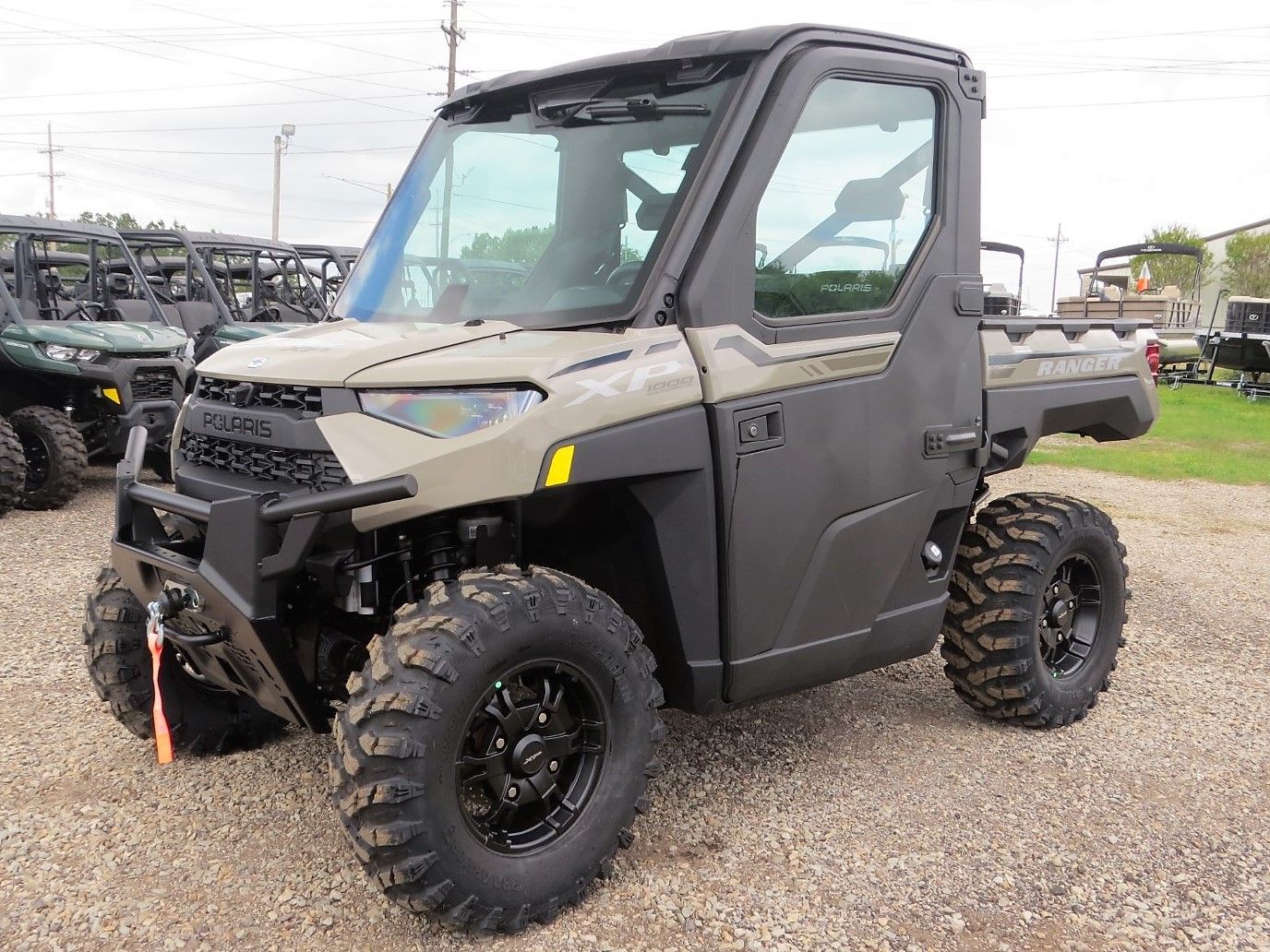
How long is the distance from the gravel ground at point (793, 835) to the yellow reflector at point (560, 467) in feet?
3.97

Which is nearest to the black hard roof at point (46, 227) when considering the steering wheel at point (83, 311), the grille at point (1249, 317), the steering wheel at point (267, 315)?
the steering wheel at point (83, 311)

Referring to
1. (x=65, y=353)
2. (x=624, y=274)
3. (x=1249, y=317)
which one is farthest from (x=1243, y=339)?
(x=624, y=274)

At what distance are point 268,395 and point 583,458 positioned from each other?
923mm

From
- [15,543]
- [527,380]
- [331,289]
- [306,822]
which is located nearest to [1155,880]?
[527,380]

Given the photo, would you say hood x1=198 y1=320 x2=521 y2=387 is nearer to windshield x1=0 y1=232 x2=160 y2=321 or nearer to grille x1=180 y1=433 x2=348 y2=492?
grille x1=180 y1=433 x2=348 y2=492

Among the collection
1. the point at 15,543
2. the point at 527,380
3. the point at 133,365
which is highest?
the point at 527,380

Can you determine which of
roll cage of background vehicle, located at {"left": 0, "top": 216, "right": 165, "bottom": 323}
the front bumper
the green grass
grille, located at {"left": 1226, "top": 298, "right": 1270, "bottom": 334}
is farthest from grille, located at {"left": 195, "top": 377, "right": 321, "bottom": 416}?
grille, located at {"left": 1226, "top": 298, "right": 1270, "bottom": 334}

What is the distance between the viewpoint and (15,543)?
7793 millimetres

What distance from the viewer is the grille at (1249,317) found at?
75.3 ft

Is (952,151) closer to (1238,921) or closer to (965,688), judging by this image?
(965,688)

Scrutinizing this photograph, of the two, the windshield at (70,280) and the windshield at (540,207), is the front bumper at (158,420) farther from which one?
the windshield at (70,280)

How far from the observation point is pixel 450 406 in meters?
2.87

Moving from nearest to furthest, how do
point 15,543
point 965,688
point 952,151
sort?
1. point 952,151
2. point 965,688
3. point 15,543

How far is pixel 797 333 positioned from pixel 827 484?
0.48 m
